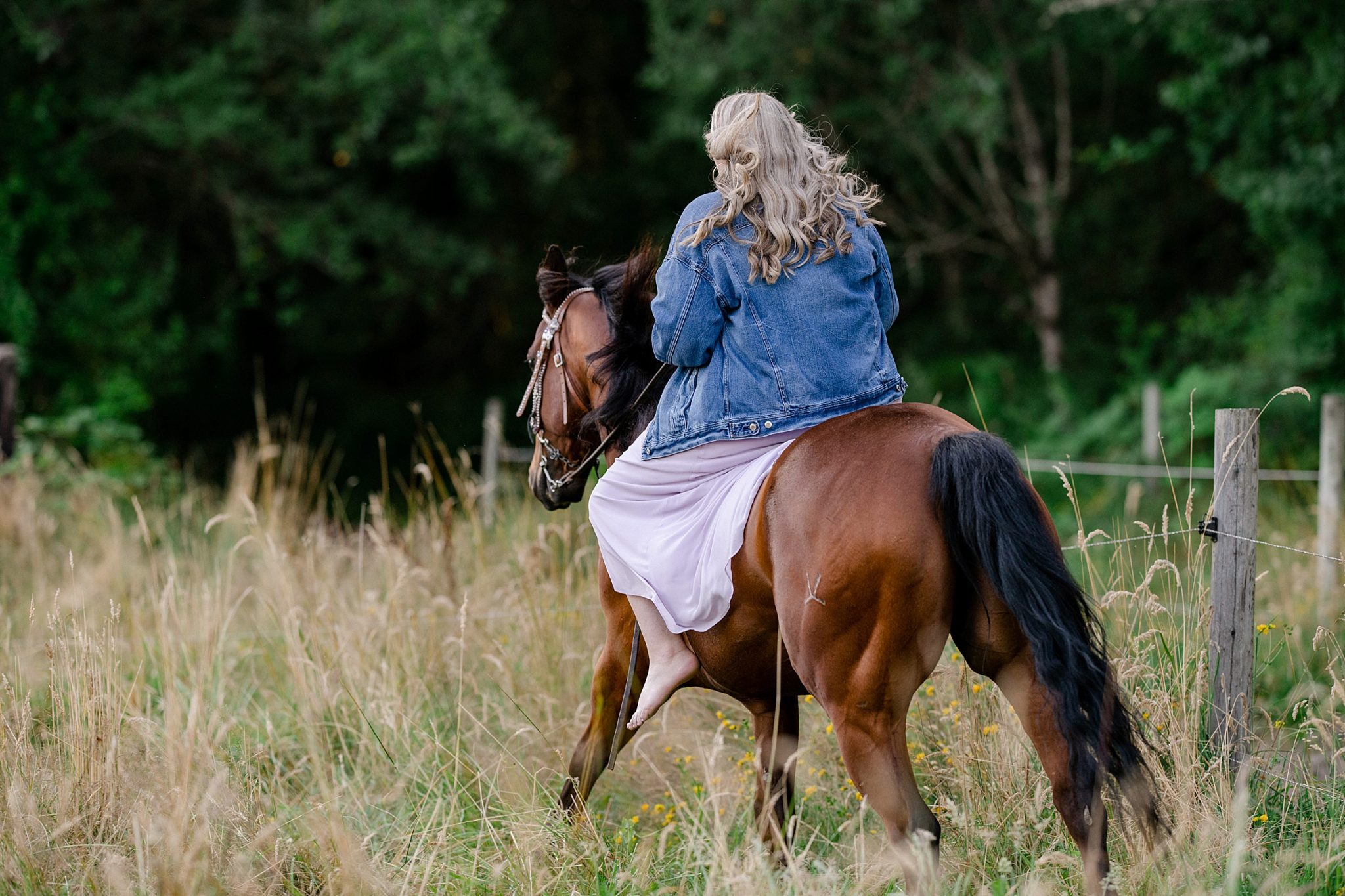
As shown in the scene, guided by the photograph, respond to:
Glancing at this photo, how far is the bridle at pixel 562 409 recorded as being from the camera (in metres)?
3.70

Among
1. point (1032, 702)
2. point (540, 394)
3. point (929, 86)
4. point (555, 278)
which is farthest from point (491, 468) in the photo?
point (929, 86)

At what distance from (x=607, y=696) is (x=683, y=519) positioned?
774 millimetres

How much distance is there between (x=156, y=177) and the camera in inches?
520

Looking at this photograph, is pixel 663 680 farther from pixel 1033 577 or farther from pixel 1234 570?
pixel 1234 570

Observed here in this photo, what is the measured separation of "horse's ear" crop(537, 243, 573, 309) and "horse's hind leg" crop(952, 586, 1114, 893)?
179 cm

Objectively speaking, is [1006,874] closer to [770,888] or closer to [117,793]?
[770,888]

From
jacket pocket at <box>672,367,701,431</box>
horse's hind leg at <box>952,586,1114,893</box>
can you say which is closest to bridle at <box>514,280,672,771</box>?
jacket pocket at <box>672,367,701,431</box>

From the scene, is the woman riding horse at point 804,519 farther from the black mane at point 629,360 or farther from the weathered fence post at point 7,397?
the weathered fence post at point 7,397

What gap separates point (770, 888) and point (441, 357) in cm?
1761

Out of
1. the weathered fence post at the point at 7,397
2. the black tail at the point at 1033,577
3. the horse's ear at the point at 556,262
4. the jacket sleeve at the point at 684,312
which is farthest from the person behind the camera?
the weathered fence post at the point at 7,397

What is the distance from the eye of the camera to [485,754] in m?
4.19

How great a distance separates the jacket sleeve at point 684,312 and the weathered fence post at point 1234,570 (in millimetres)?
1679

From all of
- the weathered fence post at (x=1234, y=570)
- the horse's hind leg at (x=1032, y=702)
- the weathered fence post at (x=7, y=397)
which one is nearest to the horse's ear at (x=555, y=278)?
the horse's hind leg at (x=1032, y=702)

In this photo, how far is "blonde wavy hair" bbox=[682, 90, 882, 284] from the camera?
288 cm
